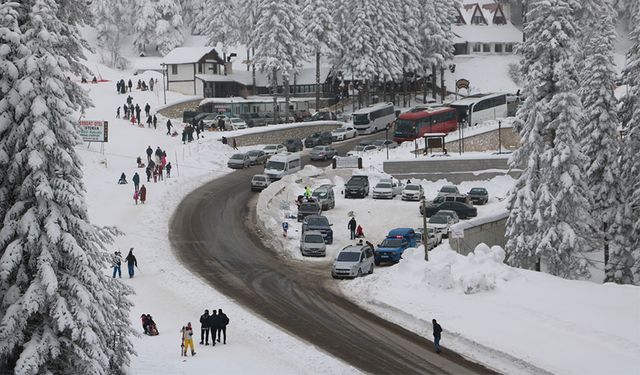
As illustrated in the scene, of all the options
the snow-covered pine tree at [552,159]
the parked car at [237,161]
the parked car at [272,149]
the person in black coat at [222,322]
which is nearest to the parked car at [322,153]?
the parked car at [272,149]

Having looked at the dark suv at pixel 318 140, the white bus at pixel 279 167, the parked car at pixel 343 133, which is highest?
the parked car at pixel 343 133

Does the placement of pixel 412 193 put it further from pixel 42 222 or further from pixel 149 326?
pixel 42 222

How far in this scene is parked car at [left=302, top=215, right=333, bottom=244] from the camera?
4716 cm

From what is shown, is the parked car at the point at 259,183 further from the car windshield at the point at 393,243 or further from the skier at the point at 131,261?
the skier at the point at 131,261

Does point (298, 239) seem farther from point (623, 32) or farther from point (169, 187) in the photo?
point (623, 32)

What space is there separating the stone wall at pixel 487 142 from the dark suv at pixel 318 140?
13334 mm

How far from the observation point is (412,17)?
91625 millimetres

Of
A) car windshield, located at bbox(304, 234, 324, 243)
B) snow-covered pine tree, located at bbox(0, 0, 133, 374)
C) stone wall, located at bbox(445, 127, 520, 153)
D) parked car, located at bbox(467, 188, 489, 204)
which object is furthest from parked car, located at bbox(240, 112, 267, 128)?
snow-covered pine tree, located at bbox(0, 0, 133, 374)

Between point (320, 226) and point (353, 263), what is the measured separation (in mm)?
8018

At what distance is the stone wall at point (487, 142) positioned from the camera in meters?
71.1

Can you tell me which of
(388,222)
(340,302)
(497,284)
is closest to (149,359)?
(340,302)

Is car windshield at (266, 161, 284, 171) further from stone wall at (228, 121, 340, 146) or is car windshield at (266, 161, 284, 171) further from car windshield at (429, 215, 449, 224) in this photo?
car windshield at (429, 215, 449, 224)

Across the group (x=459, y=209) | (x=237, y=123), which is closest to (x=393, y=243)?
(x=459, y=209)

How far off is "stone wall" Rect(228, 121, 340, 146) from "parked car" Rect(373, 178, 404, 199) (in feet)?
61.9
